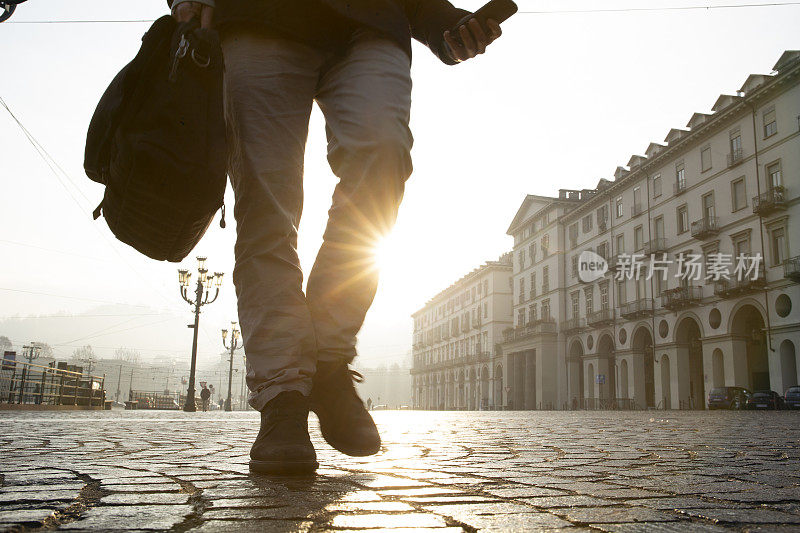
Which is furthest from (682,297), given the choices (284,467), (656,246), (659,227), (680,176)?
(284,467)

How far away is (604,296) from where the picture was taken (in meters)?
37.4

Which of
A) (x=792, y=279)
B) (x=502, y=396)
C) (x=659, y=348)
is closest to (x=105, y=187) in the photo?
(x=792, y=279)

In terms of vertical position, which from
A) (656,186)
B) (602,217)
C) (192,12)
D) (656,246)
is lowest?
(192,12)

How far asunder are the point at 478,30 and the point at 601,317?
36.7m

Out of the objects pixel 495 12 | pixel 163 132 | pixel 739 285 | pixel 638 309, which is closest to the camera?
pixel 163 132

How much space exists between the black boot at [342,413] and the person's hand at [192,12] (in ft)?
3.51

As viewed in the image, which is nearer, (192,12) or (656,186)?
(192,12)

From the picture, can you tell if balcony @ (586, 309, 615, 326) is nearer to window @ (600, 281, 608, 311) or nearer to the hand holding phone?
window @ (600, 281, 608, 311)

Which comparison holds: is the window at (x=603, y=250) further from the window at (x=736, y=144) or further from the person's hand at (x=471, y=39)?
the person's hand at (x=471, y=39)

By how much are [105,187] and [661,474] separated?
1.74 meters

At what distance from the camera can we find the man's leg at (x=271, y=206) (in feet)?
5.69

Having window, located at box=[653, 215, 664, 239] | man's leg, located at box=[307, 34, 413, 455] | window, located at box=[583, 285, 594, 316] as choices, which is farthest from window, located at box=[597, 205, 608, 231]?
man's leg, located at box=[307, 34, 413, 455]

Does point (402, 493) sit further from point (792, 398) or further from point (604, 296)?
point (604, 296)

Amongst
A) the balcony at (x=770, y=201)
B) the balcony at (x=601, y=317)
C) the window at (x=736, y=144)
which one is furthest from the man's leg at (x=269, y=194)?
the balcony at (x=601, y=317)
